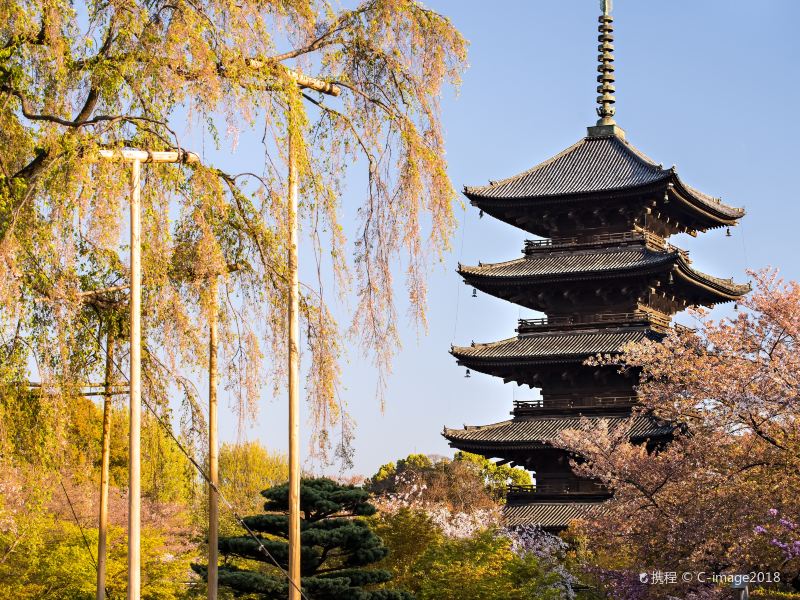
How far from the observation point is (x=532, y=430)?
117 ft

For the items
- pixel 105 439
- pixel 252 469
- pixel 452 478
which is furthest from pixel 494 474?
pixel 105 439

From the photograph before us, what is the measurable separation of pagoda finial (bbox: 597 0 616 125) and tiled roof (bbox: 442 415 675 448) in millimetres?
11013

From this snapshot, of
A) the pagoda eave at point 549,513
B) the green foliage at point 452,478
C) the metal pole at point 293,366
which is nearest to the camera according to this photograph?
the metal pole at point 293,366

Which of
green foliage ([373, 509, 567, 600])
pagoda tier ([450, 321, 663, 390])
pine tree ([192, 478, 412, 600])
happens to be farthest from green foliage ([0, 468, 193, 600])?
pagoda tier ([450, 321, 663, 390])

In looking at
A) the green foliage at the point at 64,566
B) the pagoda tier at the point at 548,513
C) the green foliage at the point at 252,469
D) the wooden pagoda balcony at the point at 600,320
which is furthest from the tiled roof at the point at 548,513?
the green foliage at the point at 252,469

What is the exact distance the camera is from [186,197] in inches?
407

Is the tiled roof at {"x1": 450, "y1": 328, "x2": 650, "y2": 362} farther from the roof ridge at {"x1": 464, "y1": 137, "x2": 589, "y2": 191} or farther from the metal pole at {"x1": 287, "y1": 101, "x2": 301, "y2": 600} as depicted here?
the metal pole at {"x1": 287, "y1": 101, "x2": 301, "y2": 600}

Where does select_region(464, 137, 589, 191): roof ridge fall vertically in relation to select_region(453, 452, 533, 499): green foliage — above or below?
above

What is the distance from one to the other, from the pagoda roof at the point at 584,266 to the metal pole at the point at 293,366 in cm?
2496

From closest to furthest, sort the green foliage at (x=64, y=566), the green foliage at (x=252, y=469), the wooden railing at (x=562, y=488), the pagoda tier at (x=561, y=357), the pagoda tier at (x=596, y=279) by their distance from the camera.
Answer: the green foliage at (x=64, y=566), the wooden railing at (x=562, y=488), the pagoda tier at (x=561, y=357), the pagoda tier at (x=596, y=279), the green foliage at (x=252, y=469)

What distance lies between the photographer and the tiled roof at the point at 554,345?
35.2 metres

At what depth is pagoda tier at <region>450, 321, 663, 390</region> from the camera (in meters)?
35.3

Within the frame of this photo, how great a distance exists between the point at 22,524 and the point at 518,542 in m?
12.8

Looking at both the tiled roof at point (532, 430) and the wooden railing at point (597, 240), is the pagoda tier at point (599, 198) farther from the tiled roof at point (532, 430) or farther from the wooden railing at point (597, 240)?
the tiled roof at point (532, 430)
